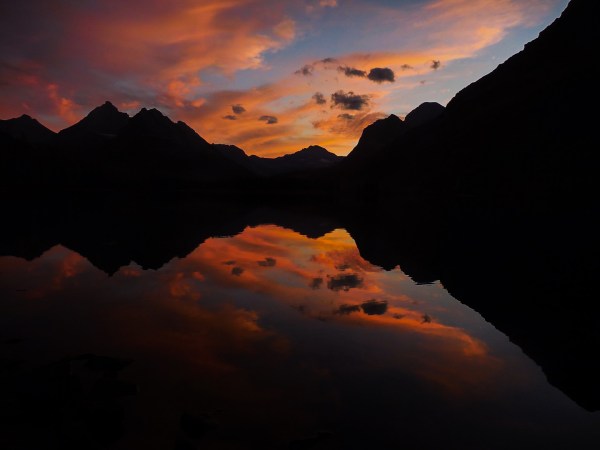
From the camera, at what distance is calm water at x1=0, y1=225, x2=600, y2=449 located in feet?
40.8

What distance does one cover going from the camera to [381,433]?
12.6 m

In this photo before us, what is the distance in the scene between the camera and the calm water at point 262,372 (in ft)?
40.8

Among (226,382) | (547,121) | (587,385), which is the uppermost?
(547,121)

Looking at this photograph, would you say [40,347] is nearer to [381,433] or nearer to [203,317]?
[203,317]

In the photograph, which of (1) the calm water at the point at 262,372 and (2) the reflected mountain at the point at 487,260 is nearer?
(1) the calm water at the point at 262,372

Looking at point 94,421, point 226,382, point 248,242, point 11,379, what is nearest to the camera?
point 94,421

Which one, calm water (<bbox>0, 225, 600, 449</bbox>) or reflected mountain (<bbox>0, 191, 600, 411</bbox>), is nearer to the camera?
calm water (<bbox>0, 225, 600, 449</bbox>)

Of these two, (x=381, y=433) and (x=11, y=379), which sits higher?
(x=11, y=379)

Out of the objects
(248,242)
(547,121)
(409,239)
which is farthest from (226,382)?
(547,121)

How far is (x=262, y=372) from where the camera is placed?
16.7 meters

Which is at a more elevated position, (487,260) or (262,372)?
(262,372)

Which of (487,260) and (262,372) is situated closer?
(262,372)

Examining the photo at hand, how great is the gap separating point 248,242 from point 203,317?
3244cm

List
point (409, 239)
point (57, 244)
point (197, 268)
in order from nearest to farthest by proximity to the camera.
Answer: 1. point (197, 268)
2. point (57, 244)
3. point (409, 239)
